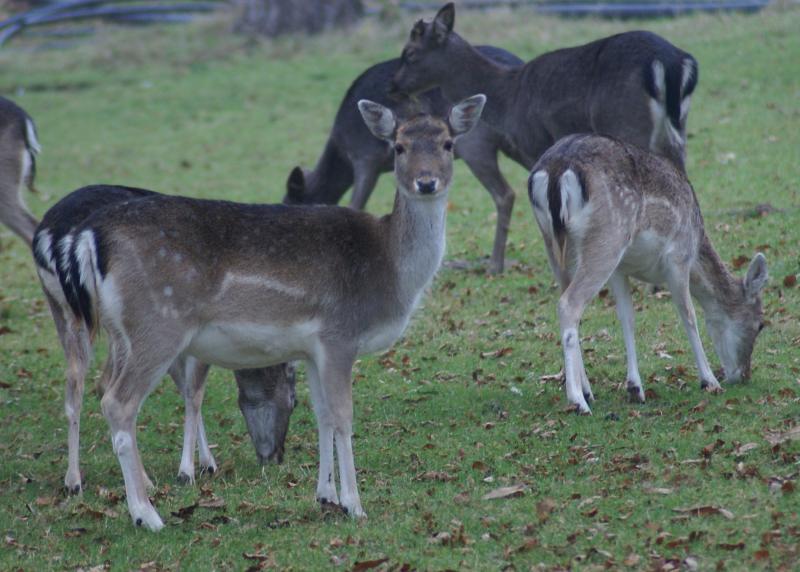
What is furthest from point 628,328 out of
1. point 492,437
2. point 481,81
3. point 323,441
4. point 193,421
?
point 481,81

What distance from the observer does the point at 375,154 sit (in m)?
11.8

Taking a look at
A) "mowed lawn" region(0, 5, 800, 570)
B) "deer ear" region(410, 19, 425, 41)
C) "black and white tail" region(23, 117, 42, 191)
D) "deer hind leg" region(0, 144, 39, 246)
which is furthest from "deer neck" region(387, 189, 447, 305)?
"deer ear" region(410, 19, 425, 41)

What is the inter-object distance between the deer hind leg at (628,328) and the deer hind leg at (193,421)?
241cm

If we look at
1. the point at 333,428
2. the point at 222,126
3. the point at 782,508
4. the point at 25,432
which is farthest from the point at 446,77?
the point at 222,126

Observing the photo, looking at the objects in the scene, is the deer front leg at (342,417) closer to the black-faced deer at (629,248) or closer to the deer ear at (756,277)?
the black-faced deer at (629,248)

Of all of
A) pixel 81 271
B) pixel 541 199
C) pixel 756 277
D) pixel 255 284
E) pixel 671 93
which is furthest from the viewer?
pixel 671 93

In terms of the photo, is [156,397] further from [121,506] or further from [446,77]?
[446,77]

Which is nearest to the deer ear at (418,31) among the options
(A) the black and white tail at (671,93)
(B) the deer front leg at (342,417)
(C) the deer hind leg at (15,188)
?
(A) the black and white tail at (671,93)

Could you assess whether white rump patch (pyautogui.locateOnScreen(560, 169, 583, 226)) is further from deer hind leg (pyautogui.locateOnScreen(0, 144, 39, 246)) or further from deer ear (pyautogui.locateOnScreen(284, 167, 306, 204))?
deer ear (pyautogui.locateOnScreen(284, 167, 306, 204))

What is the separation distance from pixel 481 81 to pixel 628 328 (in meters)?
3.86

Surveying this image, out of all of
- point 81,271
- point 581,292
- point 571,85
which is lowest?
point 581,292

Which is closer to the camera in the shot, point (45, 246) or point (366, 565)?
point (366, 565)

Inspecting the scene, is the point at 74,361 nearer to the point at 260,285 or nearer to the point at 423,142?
the point at 260,285

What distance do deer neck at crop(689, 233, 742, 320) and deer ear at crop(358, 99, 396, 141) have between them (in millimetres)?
2356
